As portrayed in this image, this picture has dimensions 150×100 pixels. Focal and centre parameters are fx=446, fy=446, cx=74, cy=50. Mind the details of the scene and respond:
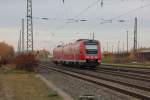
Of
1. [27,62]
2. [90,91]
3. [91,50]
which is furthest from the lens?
[91,50]

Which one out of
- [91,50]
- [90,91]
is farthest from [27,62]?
[90,91]

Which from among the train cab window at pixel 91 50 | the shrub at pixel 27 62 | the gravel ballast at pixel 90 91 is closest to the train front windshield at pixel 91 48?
the train cab window at pixel 91 50

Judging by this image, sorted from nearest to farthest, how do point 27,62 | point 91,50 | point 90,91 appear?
point 90,91 → point 27,62 → point 91,50

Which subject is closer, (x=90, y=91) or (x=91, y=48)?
(x=90, y=91)

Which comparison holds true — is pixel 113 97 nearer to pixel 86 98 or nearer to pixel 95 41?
pixel 86 98

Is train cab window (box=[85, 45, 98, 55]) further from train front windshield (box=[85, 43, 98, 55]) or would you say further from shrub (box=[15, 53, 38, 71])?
shrub (box=[15, 53, 38, 71])

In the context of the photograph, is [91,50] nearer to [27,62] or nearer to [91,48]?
[91,48]

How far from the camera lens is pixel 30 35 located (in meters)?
55.8

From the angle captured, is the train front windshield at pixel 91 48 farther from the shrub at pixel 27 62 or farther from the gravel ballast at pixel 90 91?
the gravel ballast at pixel 90 91

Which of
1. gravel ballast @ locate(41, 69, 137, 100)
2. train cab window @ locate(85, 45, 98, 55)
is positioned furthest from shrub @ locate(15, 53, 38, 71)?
gravel ballast @ locate(41, 69, 137, 100)

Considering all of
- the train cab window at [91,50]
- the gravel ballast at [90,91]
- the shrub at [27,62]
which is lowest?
the gravel ballast at [90,91]

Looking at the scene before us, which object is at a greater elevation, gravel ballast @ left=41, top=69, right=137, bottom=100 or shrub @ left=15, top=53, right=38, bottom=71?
shrub @ left=15, top=53, right=38, bottom=71

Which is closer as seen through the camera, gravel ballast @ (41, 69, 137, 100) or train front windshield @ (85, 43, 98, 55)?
gravel ballast @ (41, 69, 137, 100)

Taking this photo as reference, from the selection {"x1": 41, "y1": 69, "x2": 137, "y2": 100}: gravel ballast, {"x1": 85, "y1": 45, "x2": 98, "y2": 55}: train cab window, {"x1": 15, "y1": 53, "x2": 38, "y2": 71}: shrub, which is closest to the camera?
{"x1": 41, "y1": 69, "x2": 137, "y2": 100}: gravel ballast
